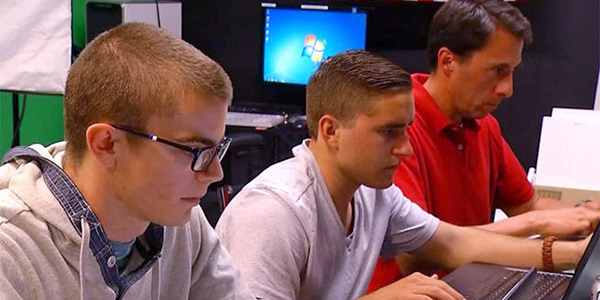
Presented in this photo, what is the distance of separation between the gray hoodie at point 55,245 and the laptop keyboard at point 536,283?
684 millimetres

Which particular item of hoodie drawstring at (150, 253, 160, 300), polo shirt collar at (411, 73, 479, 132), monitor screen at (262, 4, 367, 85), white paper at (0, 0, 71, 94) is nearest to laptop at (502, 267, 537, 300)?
hoodie drawstring at (150, 253, 160, 300)

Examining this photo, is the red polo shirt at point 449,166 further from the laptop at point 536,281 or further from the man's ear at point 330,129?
the man's ear at point 330,129

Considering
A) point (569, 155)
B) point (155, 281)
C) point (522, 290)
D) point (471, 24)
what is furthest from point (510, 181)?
point (155, 281)

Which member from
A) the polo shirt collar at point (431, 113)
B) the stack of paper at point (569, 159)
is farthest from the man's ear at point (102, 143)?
the stack of paper at point (569, 159)

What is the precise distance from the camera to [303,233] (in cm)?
159

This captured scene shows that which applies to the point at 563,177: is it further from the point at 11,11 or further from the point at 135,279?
the point at 11,11

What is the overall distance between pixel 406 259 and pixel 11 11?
6.22ft

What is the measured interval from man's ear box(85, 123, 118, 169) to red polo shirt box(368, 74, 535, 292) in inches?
43.9

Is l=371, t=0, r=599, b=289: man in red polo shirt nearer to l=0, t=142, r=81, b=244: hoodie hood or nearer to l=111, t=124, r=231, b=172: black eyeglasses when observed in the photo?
l=111, t=124, r=231, b=172: black eyeglasses

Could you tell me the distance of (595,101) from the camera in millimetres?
4348

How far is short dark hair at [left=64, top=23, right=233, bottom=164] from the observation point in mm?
→ 1094

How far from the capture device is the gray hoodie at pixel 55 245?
1.06 meters

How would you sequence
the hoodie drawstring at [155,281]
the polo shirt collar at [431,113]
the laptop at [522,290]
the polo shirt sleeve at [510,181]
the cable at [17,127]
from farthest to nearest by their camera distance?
the cable at [17,127] → the polo shirt sleeve at [510,181] → the polo shirt collar at [431,113] → the laptop at [522,290] → the hoodie drawstring at [155,281]

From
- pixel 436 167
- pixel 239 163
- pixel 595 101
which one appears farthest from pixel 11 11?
pixel 595 101
